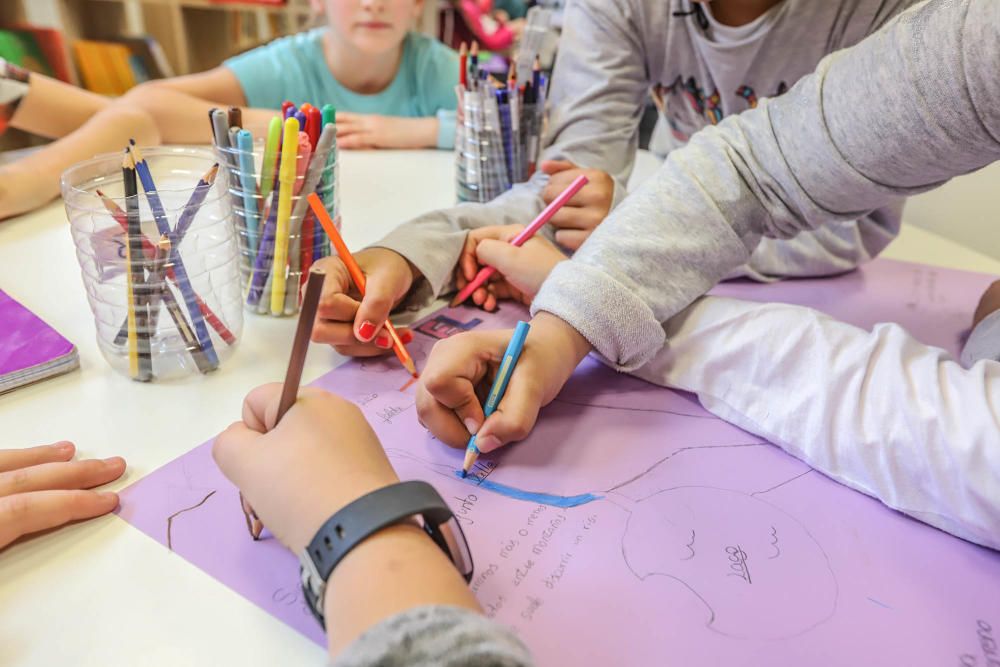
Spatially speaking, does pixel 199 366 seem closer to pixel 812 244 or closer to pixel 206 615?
pixel 206 615

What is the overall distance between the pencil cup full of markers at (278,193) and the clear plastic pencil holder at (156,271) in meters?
0.04

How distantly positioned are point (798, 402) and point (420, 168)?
0.68 meters

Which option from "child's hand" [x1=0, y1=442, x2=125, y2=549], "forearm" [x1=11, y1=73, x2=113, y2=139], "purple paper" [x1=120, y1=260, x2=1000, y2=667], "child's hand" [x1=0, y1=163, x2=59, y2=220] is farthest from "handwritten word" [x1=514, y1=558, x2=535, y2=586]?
"forearm" [x1=11, y1=73, x2=113, y2=139]

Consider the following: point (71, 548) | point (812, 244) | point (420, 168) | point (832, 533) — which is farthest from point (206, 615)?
point (420, 168)

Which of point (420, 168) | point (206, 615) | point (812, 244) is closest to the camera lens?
point (206, 615)

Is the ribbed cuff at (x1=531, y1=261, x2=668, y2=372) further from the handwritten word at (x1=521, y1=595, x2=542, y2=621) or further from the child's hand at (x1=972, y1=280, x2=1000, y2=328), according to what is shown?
the child's hand at (x1=972, y1=280, x2=1000, y2=328)

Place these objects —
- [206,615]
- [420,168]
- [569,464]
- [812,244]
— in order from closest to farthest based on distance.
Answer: [206,615]
[569,464]
[812,244]
[420,168]

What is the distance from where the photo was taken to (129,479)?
37cm

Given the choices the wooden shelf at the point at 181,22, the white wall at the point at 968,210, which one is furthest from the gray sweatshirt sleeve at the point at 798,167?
the wooden shelf at the point at 181,22

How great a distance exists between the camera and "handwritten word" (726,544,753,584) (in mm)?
331

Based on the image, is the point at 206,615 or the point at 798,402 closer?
the point at 206,615

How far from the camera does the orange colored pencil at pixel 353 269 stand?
48cm

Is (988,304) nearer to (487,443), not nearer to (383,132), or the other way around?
(487,443)

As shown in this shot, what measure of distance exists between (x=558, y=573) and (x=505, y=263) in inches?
12.0
